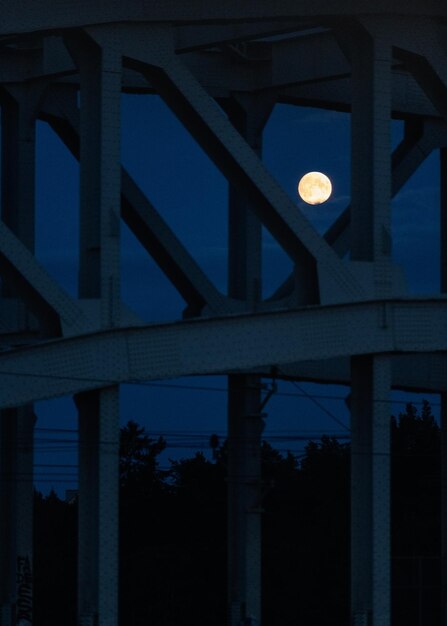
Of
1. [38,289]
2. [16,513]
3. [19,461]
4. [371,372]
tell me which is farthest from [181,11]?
[16,513]

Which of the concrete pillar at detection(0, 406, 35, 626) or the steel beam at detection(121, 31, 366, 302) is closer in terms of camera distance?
the steel beam at detection(121, 31, 366, 302)

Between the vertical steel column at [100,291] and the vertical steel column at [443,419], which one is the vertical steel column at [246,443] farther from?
the vertical steel column at [100,291]

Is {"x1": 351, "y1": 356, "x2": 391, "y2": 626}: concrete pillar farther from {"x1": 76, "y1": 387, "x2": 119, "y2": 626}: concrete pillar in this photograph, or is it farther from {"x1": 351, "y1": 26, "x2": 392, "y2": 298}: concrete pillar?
{"x1": 76, "y1": 387, "x2": 119, "y2": 626}: concrete pillar

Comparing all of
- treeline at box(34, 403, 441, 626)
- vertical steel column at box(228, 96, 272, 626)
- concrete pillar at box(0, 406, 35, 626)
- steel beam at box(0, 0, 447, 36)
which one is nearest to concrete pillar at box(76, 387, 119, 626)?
steel beam at box(0, 0, 447, 36)

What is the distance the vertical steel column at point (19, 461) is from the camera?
30.5 meters

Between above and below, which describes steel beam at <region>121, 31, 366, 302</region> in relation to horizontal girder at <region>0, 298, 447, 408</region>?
above

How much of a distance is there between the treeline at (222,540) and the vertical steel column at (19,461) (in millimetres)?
14016

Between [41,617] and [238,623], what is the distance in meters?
24.3

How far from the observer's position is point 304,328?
21453 millimetres

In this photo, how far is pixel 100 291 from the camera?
21172 mm

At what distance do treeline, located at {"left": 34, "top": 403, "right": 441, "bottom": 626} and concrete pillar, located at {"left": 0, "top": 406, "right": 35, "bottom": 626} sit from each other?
1396 cm

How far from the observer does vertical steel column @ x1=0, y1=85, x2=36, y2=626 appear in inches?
1199

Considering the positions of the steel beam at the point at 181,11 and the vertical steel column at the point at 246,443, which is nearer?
the steel beam at the point at 181,11

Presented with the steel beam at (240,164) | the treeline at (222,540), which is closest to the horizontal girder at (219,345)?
the steel beam at (240,164)
